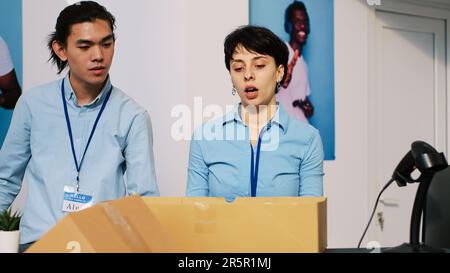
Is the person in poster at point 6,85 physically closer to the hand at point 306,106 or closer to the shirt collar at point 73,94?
the shirt collar at point 73,94

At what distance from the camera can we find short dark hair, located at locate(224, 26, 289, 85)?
6.03ft

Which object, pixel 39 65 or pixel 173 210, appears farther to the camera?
pixel 39 65

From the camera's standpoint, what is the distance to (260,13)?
125 inches

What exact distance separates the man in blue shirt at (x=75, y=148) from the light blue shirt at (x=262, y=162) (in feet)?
0.67

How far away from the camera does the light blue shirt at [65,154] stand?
183cm

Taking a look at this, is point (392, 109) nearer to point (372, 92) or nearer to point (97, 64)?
point (372, 92)

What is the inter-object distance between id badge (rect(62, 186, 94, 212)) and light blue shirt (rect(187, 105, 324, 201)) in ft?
1.17

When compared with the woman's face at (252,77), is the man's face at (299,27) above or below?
above

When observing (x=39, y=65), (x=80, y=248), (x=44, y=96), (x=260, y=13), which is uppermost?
(x=260, y=13)

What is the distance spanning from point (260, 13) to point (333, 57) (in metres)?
0.63

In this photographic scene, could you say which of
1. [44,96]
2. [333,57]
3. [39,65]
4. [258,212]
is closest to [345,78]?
[333,57]
